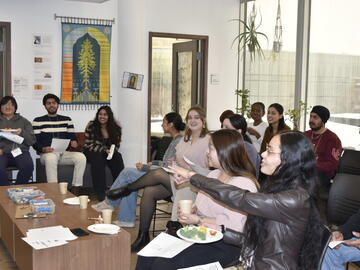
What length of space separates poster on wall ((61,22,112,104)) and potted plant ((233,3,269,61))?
204 centimetres

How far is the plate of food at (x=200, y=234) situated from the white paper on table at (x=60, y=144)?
3.75 metres

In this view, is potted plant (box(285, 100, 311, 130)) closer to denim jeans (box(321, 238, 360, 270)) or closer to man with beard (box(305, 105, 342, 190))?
man with beard (box(305, 105, 342, 190))

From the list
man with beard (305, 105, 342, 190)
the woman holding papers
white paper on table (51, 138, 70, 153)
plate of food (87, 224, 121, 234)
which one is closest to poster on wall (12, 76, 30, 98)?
the woman holding papers

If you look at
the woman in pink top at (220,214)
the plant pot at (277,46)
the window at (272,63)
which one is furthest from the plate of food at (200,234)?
the plant pot at (277,46)

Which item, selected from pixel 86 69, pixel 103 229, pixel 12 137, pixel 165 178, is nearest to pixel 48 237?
pixel 103 229

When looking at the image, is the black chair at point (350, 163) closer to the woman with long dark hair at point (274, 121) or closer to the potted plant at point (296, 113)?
the woman with long dark hair at point (274, 121)

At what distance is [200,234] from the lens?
101 inches

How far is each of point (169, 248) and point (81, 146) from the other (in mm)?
4212

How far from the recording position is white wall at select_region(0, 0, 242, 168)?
6625mm

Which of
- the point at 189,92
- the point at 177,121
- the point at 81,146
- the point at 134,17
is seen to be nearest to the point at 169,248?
the point at 177,121

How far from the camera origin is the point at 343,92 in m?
6.20

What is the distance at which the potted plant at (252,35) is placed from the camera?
7.33 meters

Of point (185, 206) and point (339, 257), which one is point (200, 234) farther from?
point (339, 257)

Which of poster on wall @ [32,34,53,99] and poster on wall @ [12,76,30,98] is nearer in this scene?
poster on wall @ [12,76,30,98]
